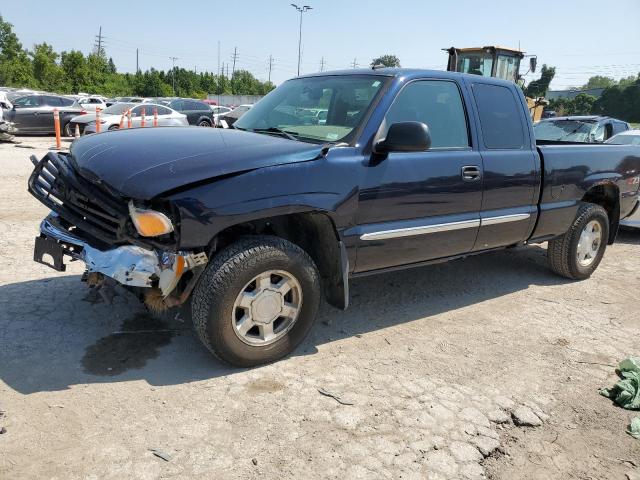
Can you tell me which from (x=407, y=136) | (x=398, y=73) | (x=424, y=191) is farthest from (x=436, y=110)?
(x=407, y=136)

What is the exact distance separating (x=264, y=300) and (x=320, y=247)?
1.92ft

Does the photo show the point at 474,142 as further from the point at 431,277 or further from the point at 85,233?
the point at 85,233

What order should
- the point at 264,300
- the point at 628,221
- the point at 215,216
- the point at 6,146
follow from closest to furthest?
the point at 215,216
the point at 264,300
the point at 628,221
the point at 6,146

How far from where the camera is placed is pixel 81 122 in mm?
17594

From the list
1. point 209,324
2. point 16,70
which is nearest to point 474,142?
point 209,324

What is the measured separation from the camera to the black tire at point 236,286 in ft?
10.1

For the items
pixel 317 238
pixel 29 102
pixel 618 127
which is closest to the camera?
pixel 317 238

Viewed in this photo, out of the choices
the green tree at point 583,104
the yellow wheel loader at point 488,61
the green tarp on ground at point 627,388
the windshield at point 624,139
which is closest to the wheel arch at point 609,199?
the green tarp on ground at point 627,388

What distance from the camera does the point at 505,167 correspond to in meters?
4.42

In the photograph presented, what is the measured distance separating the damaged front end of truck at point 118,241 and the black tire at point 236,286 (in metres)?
0.10

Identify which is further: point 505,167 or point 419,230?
point 505,167

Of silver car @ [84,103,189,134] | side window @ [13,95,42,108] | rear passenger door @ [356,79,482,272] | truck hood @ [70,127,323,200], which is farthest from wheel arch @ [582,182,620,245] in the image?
side window @ [13,95,42,108]

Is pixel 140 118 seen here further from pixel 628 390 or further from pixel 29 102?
pixel 628 390

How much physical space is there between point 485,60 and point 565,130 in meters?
7.22
